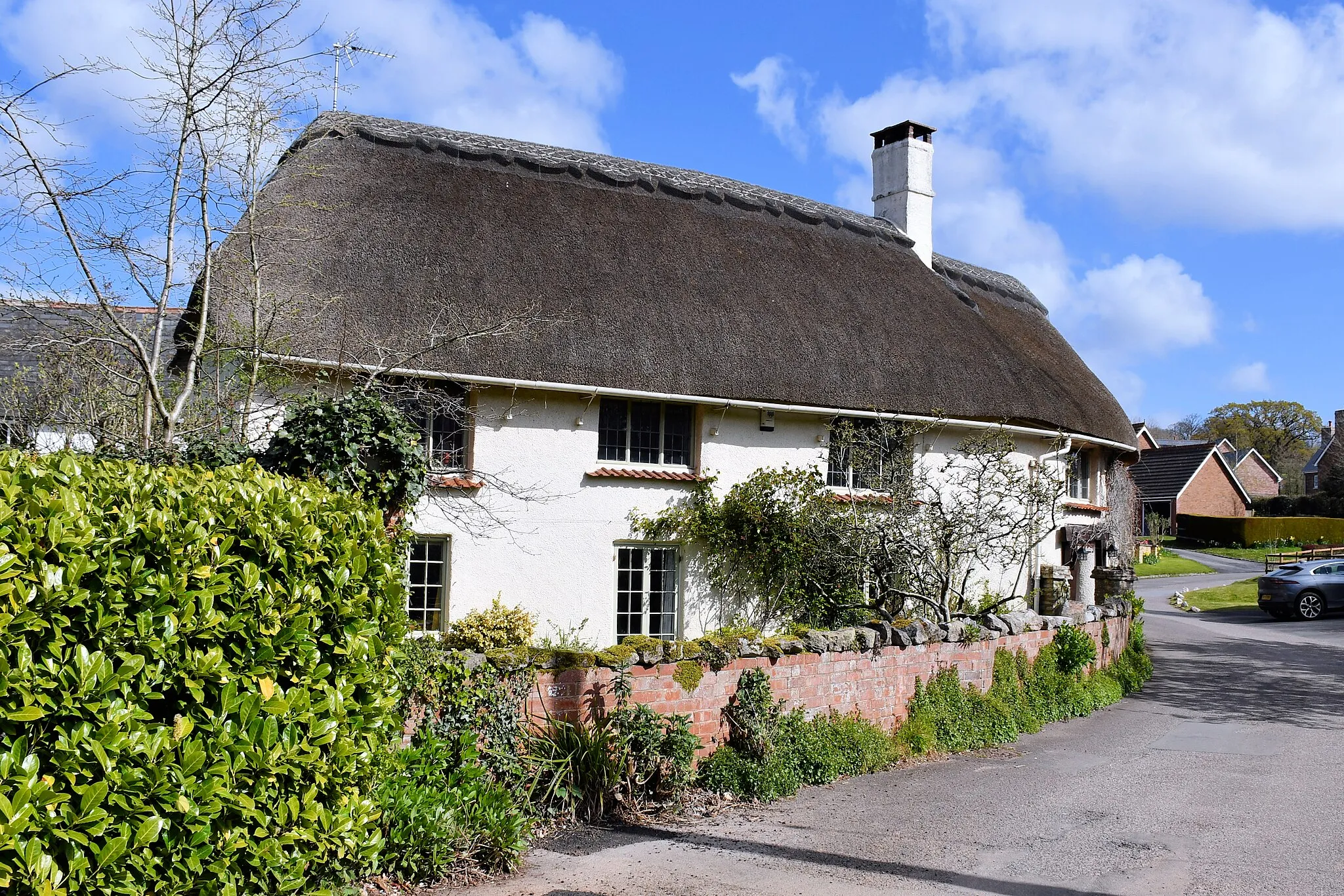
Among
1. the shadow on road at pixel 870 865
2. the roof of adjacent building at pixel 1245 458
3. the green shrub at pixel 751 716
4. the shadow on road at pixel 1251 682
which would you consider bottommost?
the shadow on road at pixel 870 865

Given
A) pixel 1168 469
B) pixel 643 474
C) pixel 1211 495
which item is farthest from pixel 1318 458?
pixel 643 474

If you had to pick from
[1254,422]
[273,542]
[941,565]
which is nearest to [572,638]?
[941,565]

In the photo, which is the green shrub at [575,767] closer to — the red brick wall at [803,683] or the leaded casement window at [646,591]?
the red brick wall at [803,683]

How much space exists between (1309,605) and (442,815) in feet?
83.1

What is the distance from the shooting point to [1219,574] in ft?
120

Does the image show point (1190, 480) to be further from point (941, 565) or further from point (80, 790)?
point (80, 790)

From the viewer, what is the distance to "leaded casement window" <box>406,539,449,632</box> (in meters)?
11.9

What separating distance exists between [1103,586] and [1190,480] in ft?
121

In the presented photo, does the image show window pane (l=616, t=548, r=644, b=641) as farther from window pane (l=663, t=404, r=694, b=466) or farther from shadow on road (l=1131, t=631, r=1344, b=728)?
shadow on road (l=1131, t=631, r=1344, b=728)

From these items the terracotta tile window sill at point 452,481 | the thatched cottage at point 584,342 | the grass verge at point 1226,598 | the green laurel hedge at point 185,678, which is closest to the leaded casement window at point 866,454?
the thatched cottage at point 584,342

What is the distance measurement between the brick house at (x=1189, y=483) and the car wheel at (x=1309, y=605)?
26901mm

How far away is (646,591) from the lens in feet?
43.9

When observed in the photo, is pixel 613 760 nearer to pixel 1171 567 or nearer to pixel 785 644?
pixel 785 644

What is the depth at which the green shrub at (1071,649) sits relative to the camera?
11977 mm
